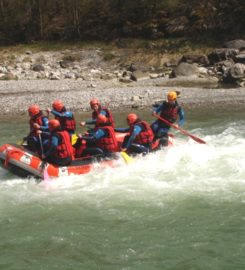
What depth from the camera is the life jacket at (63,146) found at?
9.40 meters

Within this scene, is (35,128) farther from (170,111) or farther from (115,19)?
(115,19)

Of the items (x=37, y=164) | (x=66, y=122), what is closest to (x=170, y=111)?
(x=66, y=122)

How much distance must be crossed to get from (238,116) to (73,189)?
326 inches

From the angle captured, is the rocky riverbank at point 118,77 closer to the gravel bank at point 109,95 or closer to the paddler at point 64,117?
the gravel bank at point 109,95

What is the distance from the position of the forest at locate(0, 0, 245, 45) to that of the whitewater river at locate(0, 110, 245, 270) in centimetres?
2275

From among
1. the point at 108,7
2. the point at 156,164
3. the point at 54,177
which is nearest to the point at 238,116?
Result: the point at 156,164

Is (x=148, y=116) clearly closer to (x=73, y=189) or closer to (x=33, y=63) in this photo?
(x=73, y=189)

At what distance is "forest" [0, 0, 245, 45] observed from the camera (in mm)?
32438

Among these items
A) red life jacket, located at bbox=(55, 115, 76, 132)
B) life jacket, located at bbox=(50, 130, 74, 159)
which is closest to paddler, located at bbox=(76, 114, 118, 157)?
life jacket, located at bbox=(50, 130, 74, 159)

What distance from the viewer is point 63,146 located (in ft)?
31.0

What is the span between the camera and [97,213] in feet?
26.1

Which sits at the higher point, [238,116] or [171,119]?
[171,119]

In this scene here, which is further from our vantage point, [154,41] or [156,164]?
[154,41]

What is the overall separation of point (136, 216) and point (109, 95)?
1253 cm
